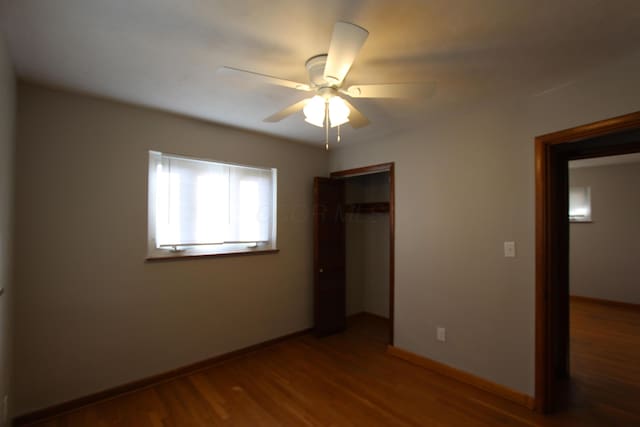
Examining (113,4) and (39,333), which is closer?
(113,4)

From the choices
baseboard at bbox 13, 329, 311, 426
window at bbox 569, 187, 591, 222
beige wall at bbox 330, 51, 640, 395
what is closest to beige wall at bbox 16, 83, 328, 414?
baseboard at bbox 13, 329, 311, 426

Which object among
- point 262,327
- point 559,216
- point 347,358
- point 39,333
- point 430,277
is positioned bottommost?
point 347,358

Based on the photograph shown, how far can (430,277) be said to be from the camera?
2826 millimetres

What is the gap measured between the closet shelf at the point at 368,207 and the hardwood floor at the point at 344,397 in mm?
1852

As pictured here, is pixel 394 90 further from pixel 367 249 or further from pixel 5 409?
pixel 367 249

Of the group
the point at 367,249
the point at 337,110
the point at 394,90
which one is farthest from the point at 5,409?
the point at 367,249

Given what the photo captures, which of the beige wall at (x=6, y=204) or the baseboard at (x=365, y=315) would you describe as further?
the baseboard at (x=365, y=315)

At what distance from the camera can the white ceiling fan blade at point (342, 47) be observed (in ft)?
3.67

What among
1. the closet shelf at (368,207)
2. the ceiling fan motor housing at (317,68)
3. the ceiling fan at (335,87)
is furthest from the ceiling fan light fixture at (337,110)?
the closet shelf at (368,207)

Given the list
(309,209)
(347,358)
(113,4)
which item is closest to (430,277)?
(347,358)

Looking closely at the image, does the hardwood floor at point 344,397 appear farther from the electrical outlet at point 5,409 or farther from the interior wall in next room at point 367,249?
the interior wall in next room at point 367,249

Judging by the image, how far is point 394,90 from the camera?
1591 millimetres

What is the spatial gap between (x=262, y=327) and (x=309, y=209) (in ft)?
4.87

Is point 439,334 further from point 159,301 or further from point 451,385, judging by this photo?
point 159,301
